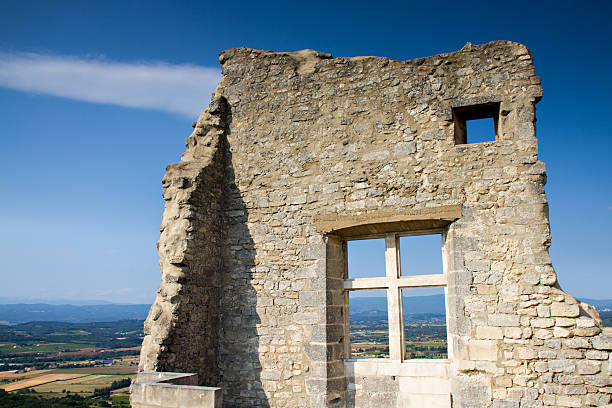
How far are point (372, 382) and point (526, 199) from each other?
3022mm

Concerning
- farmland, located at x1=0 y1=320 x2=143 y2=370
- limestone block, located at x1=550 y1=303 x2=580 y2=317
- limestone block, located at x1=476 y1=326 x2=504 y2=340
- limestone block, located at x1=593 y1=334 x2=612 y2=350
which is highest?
limestone block, located at x1=550 y1=303 x2=580 y2=317

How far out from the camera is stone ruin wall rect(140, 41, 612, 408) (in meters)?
5.39

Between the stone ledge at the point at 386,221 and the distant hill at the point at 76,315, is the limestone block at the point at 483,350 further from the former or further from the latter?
the distant hill at the point at 76,315

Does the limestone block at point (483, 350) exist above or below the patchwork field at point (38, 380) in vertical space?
above

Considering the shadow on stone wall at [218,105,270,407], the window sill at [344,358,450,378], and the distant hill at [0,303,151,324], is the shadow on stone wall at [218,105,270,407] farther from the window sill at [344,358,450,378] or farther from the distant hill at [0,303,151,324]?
the distant hill at [0,303,151,324]

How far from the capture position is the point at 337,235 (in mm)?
6750

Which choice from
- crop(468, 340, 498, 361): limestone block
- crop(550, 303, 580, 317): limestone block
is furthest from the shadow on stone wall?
crop(550, 303, 580, 317): limestone block

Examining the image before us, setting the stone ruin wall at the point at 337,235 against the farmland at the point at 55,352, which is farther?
the farmland at the point at 55,352

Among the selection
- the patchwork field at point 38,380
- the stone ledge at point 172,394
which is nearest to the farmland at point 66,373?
the patchwork field at point 38,380

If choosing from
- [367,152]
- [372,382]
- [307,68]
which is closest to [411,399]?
[372,382]

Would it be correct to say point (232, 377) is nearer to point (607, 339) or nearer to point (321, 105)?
point (321, 105)

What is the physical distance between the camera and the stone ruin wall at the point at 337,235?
212 inches

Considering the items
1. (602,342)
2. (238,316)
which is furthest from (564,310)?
(238,316)

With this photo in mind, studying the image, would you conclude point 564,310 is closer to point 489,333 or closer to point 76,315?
point 489,333
